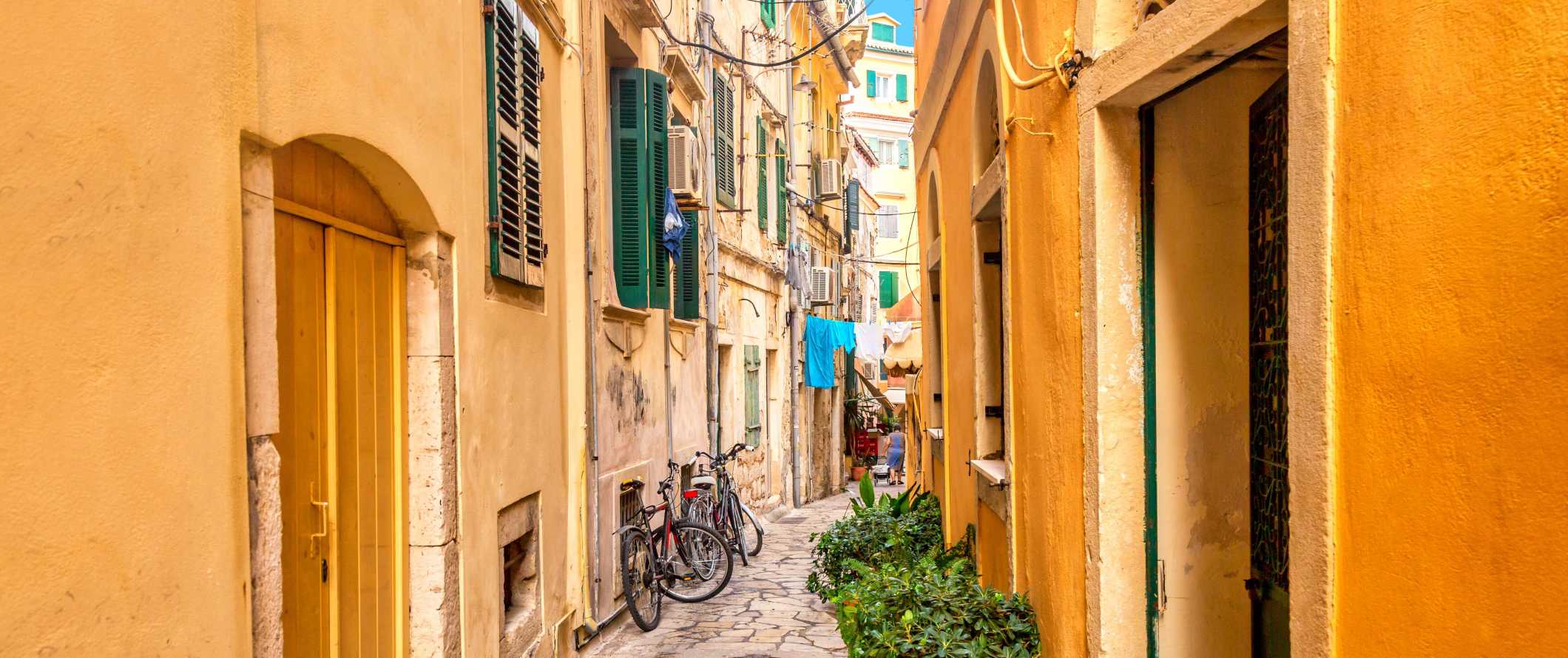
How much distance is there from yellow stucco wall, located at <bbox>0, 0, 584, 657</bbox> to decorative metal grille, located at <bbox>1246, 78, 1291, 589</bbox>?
9.70 ft

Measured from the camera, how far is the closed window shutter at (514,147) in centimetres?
546

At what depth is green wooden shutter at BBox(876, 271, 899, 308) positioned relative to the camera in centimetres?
4212

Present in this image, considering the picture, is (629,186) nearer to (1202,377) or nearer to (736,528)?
(736,528)

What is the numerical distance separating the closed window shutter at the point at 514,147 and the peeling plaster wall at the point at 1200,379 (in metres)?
3.20

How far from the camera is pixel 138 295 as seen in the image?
8.13 feet

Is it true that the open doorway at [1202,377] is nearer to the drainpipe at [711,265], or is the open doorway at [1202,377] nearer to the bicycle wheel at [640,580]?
the bicycle wheel at [640,580]

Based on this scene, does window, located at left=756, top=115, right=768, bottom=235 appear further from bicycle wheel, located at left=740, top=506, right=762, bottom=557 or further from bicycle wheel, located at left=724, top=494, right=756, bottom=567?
bicycle wheel, located at left=724, top=494, right=756, bottom=567

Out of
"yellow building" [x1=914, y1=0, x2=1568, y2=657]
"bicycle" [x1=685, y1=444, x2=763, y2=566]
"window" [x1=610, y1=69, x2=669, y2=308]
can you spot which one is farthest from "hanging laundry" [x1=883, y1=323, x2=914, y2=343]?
"yellow building" [x1=914, y1=0, x2=1568, y2=657]

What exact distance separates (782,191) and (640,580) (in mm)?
9896

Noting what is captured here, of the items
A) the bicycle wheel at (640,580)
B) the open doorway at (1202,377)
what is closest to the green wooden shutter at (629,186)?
the bicycle wheel at (640,580)

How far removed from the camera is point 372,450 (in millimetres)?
4266

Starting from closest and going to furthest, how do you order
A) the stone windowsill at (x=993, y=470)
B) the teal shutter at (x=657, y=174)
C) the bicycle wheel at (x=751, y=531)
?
the stone windowsill at (x=993, y=470) → the teal shutter at (x=657, y=174) → the bicycle wheel at (x=751, y=531)

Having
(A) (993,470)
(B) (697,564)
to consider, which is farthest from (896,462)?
(A) (993,470)

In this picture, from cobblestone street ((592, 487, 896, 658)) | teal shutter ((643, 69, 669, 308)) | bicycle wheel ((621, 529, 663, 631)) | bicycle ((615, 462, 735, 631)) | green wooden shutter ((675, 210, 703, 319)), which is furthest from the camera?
green wooden shutter ((675, 210, 703, 319))
